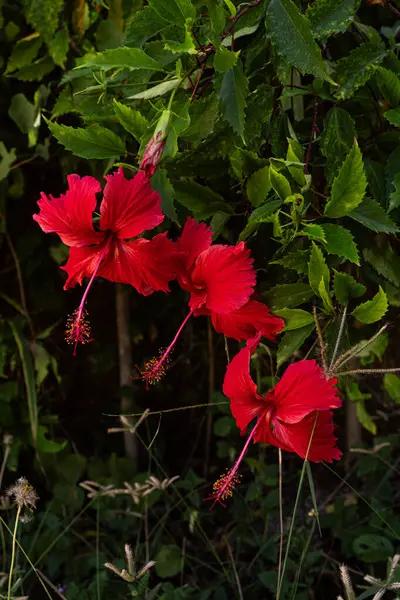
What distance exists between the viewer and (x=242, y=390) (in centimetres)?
72

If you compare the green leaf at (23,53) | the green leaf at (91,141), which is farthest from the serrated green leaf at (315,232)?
the green leaf at (23,53)

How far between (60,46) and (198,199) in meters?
0.58

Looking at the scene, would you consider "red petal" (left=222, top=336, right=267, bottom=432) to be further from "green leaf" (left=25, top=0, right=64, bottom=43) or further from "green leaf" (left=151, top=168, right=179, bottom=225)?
"green leaf" (left=25, top=0, right=64, bottom=43)

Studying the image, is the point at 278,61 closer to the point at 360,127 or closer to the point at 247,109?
the point at 247,109

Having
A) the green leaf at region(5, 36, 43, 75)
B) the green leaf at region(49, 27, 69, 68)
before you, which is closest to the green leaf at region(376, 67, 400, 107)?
the green leaf at region(49, 27, 69, 68)

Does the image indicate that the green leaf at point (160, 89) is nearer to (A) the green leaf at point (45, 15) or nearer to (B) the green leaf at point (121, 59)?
(B) the green leaf at point (121, 59)

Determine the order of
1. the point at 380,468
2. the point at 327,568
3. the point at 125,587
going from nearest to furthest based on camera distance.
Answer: the point at 125,587 < the point at 327,568 < the point at 380,468

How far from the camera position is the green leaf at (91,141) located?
0.79 meters

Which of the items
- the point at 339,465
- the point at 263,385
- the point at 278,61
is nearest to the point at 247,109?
the point at 278,61

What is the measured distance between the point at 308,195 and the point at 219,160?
0.13 m

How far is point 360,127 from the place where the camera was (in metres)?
0.96

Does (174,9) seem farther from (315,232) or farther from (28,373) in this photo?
(28,373)

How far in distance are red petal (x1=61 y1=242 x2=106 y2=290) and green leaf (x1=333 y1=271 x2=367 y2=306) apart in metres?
0.23

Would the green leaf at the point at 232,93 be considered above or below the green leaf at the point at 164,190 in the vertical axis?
above
